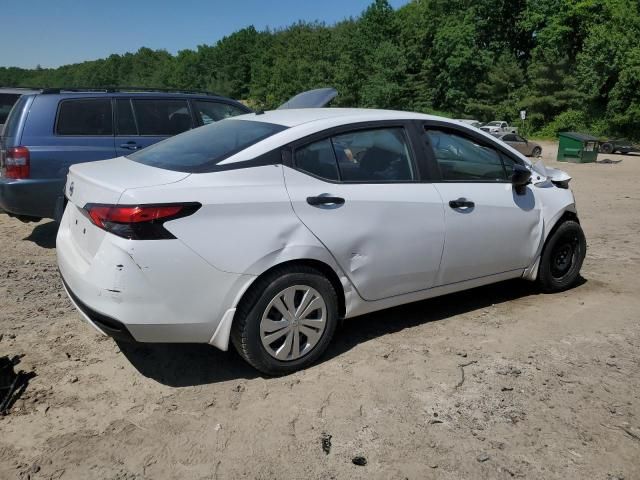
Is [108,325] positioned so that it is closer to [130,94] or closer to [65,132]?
[65,132]

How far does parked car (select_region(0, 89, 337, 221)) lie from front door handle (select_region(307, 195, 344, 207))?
2.93 m

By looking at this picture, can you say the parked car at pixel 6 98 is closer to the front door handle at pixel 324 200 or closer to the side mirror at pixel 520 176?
the front door handle at pixel 324 200

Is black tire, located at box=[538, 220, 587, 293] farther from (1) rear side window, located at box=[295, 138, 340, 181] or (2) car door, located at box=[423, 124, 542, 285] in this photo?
(1) rear side window, located at box=[295, 138, 340, 181]

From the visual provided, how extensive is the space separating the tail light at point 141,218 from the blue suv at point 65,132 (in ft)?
8.90

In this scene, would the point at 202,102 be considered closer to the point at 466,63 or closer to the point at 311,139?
Answer: the point at 311,139

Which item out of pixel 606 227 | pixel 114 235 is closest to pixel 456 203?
pixel 114 235

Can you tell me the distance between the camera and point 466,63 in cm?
5459

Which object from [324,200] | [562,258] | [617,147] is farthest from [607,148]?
[324,200]

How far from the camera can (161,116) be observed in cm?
691

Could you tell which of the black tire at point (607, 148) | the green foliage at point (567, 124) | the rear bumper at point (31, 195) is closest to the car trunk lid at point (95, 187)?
the rear bumper at point (31, 195)

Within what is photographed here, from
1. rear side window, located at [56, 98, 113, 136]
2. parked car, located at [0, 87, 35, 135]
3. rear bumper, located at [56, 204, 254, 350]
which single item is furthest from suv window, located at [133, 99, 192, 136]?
parked car, located at [0, 87, 35, 135]

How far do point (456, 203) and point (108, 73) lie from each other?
18167 cm

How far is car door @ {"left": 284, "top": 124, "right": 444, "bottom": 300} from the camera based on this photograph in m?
3.42

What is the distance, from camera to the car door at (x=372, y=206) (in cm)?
342
